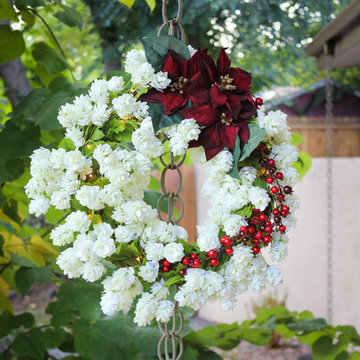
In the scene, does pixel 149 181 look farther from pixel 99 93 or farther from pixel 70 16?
pixel 70 16

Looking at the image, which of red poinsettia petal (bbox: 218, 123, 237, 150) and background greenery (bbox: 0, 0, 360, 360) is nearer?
red poinsettia petal (bbox: 218, 123, 237, 150)

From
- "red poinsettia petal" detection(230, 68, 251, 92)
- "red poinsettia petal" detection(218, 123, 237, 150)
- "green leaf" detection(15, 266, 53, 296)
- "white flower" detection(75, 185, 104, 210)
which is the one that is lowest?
"green leaf" detection(15, 266, 53, 296)

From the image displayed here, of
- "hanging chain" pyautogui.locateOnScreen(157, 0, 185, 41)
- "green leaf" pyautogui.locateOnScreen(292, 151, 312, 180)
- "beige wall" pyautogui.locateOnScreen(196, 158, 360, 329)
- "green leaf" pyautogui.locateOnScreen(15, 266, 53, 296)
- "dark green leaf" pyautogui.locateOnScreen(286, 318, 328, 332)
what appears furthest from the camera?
"beige wall" pyautogui.locateOnScreen(196, 158, 360, 329)

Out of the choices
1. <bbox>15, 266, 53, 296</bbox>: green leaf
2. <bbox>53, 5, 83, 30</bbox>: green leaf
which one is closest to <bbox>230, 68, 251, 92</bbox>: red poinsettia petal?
<bbox>53, 5, 83, 30</bbox>: green leaf

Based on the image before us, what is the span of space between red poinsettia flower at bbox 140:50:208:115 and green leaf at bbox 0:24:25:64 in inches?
18.0

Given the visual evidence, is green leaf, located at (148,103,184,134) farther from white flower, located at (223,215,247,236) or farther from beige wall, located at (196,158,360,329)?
beige wall, located at (196,158,360,329)

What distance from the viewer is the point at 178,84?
708mm

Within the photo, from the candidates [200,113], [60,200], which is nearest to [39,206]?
[60,200]

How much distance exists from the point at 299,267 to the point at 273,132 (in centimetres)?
261

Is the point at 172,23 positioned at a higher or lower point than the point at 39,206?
higher

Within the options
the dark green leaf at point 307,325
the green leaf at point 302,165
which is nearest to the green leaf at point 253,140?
the green leaf at point 302,165

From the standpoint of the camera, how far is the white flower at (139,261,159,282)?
68 centimetres

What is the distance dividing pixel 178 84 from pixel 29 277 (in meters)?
0.75

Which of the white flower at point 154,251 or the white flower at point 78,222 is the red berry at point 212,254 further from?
the white flower at point 78,222
